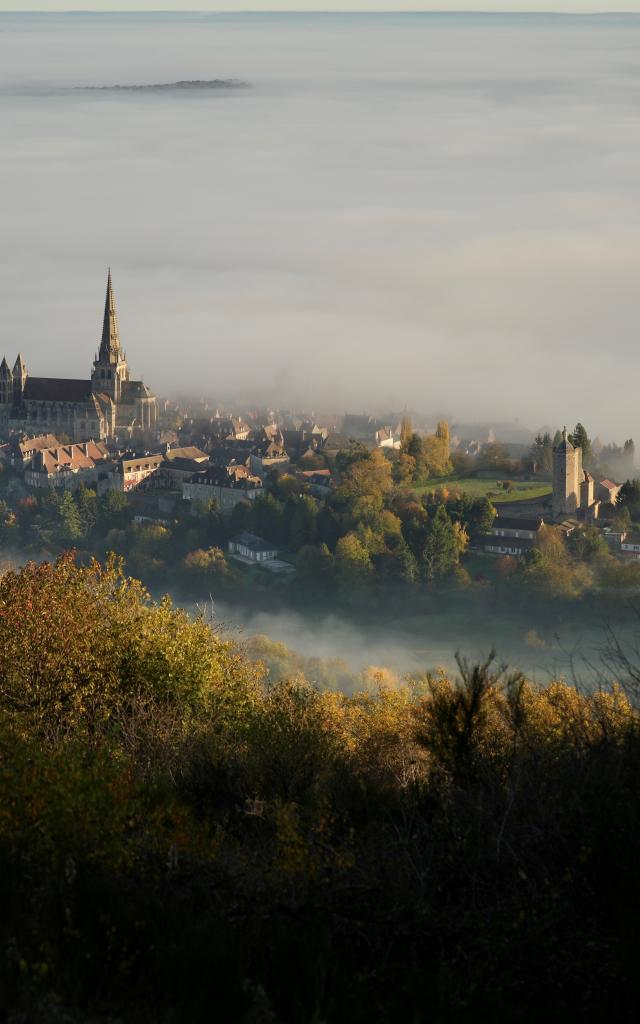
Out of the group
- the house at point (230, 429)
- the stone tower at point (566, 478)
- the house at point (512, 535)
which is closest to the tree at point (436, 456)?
the house at point (512, 535)

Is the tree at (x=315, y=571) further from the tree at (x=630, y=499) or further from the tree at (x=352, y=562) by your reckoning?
the tree at (x=630, y=499)

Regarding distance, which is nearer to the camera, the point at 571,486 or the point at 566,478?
the point at 566,478

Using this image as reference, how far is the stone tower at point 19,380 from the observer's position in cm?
10094

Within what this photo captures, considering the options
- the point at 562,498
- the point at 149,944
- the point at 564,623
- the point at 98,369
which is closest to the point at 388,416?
the point at 98,369

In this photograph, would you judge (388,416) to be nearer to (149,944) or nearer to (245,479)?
(245,479)

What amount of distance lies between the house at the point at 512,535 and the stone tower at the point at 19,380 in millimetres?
50733

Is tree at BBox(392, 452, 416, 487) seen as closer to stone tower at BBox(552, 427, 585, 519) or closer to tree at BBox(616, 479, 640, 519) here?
stone tower at BBox(552, 427, 585, 519)

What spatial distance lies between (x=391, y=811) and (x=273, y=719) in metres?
3.91

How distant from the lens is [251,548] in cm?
6731

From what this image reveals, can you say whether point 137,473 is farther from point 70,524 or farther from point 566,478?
point 566,478

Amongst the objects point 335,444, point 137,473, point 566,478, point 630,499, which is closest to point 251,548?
point 137,473

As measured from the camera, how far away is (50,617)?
44.7 feet

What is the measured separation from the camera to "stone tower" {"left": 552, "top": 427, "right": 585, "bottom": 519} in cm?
6033

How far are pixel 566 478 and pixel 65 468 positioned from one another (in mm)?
35715
